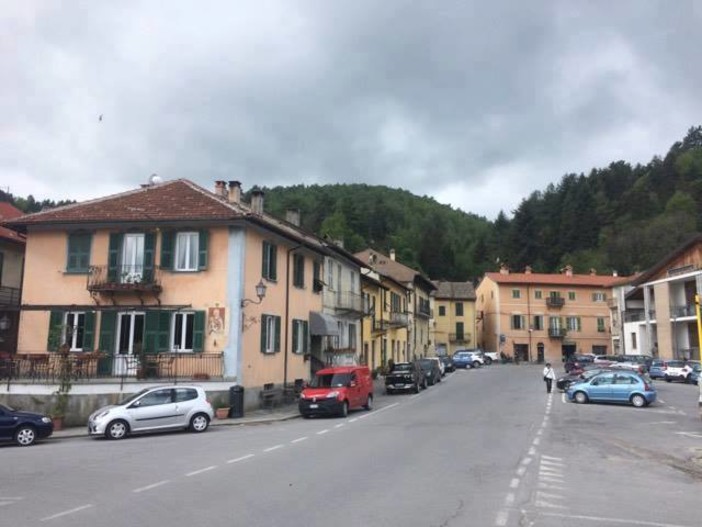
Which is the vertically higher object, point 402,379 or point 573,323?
point 573,323

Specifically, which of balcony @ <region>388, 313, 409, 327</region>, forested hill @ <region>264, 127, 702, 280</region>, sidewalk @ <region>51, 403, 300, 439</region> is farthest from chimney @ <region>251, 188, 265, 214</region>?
forested hill @ <region>264, 127, 702, 280</region>

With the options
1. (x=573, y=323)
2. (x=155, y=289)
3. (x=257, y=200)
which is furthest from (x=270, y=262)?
(x=573, y=323)

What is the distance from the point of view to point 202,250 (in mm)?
25219

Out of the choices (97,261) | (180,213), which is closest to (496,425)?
(180,213)

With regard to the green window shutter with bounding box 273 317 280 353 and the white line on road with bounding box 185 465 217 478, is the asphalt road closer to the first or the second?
the white line on road with bounding box 185 465 217 478

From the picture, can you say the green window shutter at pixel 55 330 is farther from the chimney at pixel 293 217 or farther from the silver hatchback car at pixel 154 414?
the chimney at pixel 293 217

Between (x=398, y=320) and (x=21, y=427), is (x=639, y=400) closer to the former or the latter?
(x=21, y=427)

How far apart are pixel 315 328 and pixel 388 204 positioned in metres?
84.8

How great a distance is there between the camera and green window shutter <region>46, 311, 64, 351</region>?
23953mm

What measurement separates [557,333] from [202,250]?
6277cm

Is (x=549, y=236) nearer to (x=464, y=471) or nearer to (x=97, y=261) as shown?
(x=97, y=261)

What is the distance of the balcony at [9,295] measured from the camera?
2984cm

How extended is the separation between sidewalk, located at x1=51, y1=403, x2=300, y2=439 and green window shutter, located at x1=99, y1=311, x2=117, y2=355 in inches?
130

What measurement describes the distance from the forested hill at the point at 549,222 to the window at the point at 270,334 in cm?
6285
